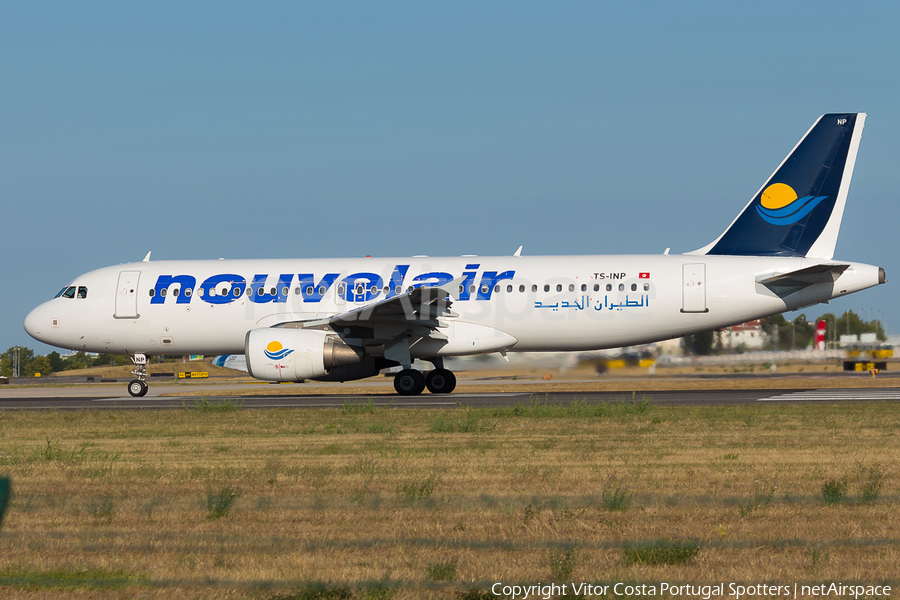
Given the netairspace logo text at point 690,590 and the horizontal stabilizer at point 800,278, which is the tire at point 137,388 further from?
the netairspace logo text at point 690,590

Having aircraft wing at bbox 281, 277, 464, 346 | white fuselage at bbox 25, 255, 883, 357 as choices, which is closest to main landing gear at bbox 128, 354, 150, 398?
white fuselage at bbox 25, 255, 883, 357

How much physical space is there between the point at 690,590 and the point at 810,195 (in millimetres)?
20858

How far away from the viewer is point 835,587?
538 cm

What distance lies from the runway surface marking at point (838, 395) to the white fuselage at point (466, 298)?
2348mm

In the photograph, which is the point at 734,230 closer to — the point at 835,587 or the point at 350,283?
the point at 350,283

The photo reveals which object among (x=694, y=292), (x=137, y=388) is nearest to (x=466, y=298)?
(x=694, y=292)

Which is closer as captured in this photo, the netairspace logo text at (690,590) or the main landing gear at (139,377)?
the netairspace logo text at (690,590)

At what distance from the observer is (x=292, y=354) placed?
23062 millimetres

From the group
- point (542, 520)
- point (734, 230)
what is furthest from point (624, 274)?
point (542, 520)

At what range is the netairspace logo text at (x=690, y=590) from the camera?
17.3ft

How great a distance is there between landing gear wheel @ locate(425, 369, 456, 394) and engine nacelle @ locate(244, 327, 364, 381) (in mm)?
2992

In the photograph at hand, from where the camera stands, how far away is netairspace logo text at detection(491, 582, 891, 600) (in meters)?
5.27

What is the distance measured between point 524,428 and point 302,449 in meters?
4.01

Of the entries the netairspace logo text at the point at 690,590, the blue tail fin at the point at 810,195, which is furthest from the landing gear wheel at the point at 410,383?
the netairspace logo text at the point at 690,590
